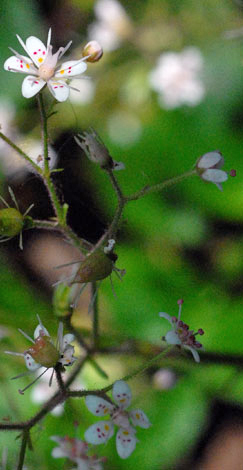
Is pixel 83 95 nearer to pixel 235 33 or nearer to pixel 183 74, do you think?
pixel 183 74

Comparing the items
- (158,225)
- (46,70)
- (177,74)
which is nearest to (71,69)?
(46,70)

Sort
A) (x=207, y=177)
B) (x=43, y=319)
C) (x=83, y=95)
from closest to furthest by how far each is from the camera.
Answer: (x=207, y=177) → (x=43, y=319) → (x=83, y=95)

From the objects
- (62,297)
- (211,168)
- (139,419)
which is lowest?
(139,419)

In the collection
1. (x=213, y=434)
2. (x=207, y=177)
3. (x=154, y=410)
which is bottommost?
(x=213, y=434)

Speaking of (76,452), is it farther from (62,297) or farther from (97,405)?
(62,297)

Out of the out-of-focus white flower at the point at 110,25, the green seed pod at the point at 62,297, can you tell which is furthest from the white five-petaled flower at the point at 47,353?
the out-of-focus white flower at the point at 110,25

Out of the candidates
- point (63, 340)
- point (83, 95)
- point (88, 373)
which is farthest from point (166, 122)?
point (63, 340)

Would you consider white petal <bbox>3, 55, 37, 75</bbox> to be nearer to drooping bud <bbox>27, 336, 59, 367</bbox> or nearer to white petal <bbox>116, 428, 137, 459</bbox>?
drooping bud <bbox>27, 336, 59, 367</bbox>
